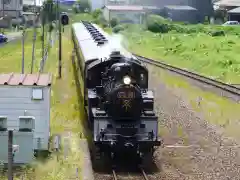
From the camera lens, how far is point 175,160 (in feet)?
49.2

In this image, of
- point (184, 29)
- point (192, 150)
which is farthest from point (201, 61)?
point (184, 29)

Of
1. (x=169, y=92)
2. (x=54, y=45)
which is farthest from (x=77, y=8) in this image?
(x=169, y=92)

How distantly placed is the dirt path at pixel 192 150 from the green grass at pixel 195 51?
9421 mm

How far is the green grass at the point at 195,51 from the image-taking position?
115 feet

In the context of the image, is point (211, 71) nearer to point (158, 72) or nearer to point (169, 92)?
point (158, 72)

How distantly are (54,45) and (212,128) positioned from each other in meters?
32.6

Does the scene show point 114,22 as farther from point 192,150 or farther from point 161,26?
point 192,150

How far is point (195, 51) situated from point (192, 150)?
95.3 ft

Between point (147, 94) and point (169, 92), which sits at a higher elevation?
point (147, 94)

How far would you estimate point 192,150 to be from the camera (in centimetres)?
1617

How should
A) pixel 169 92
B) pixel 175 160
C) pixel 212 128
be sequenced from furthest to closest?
pixel 169 92, pixel 212 128, pixel 175 160

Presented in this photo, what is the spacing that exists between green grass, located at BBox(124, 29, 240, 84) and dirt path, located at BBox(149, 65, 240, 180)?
30.9 feet

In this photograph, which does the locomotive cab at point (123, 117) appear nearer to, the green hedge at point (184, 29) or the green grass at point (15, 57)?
the green grass at point (15, 57)

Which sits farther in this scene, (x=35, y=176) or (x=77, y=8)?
(x=77, y=8)
